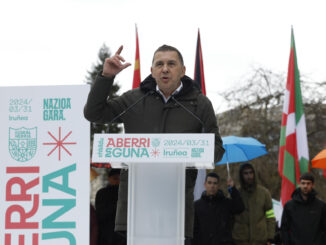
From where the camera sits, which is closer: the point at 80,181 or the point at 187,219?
the point at 187,219

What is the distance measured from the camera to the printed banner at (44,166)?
5.25m

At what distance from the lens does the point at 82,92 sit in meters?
5.36

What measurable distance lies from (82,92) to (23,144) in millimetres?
693

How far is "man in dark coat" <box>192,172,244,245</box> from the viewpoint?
764 cm

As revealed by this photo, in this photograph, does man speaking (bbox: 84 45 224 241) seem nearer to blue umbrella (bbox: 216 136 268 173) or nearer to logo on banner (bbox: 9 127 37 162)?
logo on banner (bbox: 9 127 37 162)

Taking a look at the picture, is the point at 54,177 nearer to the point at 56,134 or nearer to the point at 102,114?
the point at 56,134

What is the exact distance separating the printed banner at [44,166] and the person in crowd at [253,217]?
315 centimetres

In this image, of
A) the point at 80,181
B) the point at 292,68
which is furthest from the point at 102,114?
the point at 292,68

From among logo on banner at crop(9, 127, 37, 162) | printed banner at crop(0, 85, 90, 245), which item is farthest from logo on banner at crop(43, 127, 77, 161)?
logo on banner at crop(9, 127, 37, 162)

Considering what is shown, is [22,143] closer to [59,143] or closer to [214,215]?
[59,143]

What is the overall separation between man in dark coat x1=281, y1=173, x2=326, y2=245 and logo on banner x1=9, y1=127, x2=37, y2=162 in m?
4.08

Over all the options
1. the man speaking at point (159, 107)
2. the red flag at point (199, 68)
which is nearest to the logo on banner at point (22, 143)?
the man speaking at point (159, 107)

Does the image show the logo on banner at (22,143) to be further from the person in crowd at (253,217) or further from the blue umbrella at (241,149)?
the blue umbrella at (241,149)

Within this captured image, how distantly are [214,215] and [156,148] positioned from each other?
508 centimetres
